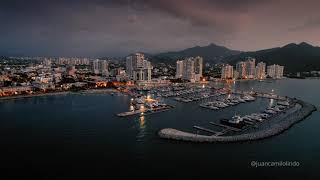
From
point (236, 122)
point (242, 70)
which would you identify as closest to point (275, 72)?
point (242, 70)

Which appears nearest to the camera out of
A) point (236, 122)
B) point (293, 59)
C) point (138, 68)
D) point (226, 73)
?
point (236, 122)

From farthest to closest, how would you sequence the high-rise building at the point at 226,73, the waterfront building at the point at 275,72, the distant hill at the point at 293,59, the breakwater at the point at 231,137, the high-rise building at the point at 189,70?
1. the distant hill at the point at 293,59
2. the waterfront building at the point at 275,72
3. the high-rise building at the point at 226,73
4. the high-rise building at the point at 189,70
5. the breakwater at the point at 231,137

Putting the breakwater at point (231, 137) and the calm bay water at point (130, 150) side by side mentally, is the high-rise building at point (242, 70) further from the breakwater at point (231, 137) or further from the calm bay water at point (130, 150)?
the breakwater at point (231, 137)

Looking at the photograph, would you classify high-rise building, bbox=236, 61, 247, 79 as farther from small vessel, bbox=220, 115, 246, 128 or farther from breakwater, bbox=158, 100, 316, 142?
small vessel, bbox=220, 115, 246, 128

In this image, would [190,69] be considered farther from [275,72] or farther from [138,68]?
[275,72]

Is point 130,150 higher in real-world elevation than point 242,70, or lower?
lower

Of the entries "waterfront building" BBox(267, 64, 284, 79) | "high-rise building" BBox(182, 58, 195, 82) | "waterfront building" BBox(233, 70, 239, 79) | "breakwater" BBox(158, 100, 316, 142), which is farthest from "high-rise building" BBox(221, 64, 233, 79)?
"breakwater" BBox(158, 100, 316, 142)

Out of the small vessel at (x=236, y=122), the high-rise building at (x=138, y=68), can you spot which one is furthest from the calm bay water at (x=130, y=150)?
the high-rise building at (x=138, y=68)

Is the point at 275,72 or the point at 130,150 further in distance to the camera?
the point at 275,72
